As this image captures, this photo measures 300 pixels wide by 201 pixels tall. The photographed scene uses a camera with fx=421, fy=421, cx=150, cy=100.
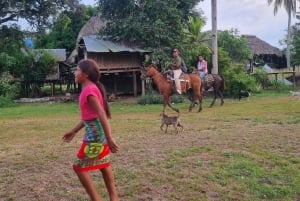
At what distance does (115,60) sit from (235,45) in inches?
379

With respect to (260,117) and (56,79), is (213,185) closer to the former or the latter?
(260,117)

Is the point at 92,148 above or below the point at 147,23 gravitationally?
below

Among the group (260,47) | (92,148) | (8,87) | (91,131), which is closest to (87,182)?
(92,148)

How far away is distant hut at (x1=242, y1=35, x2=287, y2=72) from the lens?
135 feet

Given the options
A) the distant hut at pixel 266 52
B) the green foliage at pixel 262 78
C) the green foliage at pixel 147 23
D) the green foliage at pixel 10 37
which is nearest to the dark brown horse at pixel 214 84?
the green foliage at pixel 147 23

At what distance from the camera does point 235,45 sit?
30.0 metres

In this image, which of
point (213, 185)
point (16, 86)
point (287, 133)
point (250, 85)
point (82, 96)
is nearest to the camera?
point (82, 96)

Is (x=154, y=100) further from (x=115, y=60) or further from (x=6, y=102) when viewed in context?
(x=6, y=102)

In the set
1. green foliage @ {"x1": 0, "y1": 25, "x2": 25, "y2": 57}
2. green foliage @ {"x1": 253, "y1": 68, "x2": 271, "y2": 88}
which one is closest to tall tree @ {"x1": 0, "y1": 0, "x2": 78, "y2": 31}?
green foliage @ {"x1": 0, "y1": 25, "x2": 25, "y2": 57}

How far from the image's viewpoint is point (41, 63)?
26.6 m

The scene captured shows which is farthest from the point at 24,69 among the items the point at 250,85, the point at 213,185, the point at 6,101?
the point at 213,185

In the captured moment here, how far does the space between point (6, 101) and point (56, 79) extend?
5354 mm

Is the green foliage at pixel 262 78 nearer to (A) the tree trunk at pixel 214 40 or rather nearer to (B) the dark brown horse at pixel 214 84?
(A) the tree trunk at pixel 214 40

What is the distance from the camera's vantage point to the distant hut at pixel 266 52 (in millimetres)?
41059
